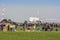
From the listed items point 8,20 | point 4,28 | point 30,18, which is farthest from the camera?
point 30,18

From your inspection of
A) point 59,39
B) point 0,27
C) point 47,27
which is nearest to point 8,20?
point 0,27

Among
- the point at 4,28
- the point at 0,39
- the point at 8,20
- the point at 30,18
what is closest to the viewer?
the point at 0,39

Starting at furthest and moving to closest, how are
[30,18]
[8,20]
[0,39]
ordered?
[30,18]
[8,20]
[0,39]

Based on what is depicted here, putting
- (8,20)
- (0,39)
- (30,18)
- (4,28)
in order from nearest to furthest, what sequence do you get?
(0,39) → (4,28) → (8,20) → (30,18)

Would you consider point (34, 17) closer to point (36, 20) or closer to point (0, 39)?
point (36, 20)

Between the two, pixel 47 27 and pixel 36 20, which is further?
pixel 36 20

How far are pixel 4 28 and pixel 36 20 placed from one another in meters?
7.74

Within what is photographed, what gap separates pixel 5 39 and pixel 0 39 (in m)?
0.32

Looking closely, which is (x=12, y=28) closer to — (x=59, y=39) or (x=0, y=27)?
(x=0, y=27)

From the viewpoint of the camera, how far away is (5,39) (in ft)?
47.5

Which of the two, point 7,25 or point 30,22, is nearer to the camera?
point 7,25

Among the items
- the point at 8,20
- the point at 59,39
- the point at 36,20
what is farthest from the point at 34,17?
the point at 59,39

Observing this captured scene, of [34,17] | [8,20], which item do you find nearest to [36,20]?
[34,17]

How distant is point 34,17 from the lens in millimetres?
32562
